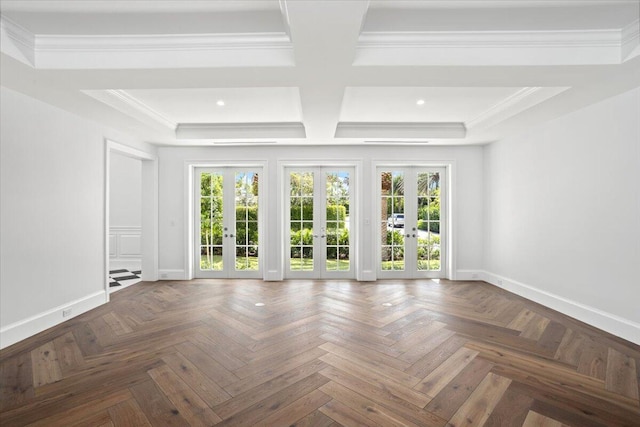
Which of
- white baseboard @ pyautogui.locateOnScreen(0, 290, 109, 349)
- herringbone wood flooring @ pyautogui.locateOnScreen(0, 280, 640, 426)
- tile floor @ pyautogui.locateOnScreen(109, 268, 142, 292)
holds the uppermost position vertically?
white baseboard @ pyautogui.locateOnScreen(0, 290, 109, 349)

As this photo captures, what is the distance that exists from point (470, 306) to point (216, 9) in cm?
453

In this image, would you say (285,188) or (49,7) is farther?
(285,188)

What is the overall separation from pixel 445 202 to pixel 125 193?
25.1 ft

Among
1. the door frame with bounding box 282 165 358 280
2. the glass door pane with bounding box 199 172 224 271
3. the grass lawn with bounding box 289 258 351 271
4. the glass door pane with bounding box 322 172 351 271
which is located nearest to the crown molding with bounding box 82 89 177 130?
the glass door pane with bounding box 199 172 224 271

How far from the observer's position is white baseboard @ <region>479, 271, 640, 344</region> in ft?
9.79

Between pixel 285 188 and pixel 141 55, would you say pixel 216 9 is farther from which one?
pixel 285 188

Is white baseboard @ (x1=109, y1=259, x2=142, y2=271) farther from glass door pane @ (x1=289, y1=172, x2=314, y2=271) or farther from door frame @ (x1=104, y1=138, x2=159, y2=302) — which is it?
glass door pane @ (x1=289, y1=172, x2=314, y2=271)

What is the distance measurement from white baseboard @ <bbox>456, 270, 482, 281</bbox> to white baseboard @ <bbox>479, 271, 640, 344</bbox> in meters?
0.55

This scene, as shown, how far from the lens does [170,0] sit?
2.03 metres

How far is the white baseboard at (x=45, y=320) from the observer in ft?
9.39

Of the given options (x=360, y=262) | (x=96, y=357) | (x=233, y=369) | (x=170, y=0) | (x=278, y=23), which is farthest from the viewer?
(x=360, y=262)

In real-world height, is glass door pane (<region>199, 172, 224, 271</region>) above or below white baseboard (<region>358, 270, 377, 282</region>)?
above

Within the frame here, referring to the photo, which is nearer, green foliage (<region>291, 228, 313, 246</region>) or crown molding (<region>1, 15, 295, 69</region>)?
crown molding (<region>1, 15, 295, 69</region>)

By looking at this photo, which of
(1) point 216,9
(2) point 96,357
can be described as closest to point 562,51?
(1) point 216,9
